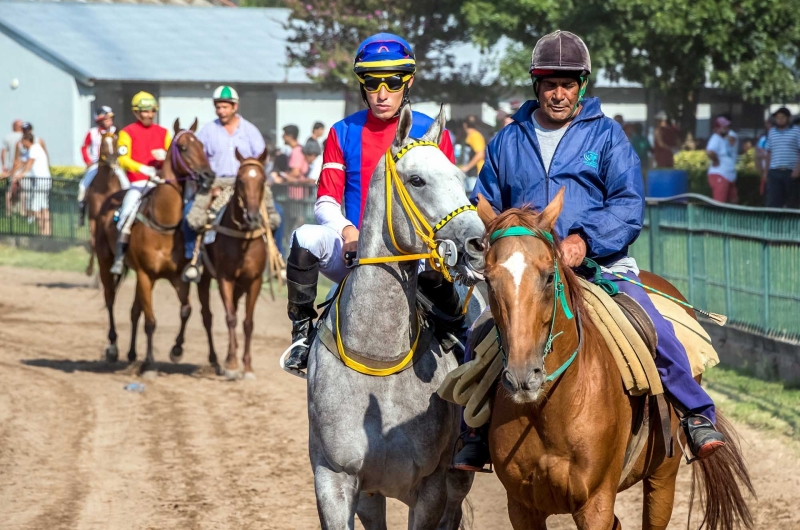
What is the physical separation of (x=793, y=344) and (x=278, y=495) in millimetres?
4629

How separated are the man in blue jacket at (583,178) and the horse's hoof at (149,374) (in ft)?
24.4

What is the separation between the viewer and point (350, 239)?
5.58m

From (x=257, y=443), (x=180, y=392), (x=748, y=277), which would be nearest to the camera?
(x=257, y=443)

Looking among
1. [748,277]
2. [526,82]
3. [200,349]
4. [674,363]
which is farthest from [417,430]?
[526,82]

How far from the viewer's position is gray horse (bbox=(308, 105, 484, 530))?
203 inches

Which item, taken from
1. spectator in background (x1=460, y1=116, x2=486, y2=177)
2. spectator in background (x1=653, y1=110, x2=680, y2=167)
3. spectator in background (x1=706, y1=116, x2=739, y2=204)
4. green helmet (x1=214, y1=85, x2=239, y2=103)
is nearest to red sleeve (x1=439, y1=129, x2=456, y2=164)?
green helmet (x1=214, y1=85, x2=239, y2=103)

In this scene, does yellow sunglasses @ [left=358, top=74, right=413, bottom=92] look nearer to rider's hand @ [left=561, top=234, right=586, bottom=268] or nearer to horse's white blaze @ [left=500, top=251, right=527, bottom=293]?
rider's hand @ [left=561, top=234, right=586, bottom=268]

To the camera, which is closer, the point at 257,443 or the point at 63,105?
the point at 257,443

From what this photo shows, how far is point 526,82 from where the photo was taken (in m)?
22.6

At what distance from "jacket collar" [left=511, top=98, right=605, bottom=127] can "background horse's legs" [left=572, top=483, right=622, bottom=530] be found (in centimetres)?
165

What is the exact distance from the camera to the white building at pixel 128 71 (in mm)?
36031

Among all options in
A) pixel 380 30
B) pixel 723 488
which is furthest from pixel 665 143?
pixel 723 488

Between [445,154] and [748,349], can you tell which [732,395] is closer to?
[748,349]

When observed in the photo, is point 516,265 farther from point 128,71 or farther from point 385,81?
point 128,71
